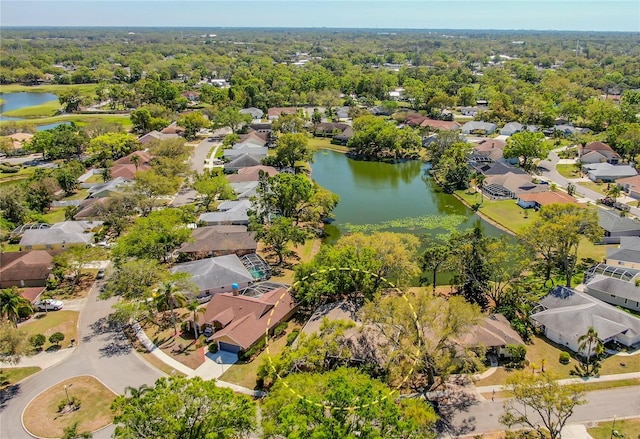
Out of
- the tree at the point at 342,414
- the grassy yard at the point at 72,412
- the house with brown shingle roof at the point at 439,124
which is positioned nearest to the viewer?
the tree at the point at 342,414

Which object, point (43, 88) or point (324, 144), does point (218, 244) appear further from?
point (43, 88)

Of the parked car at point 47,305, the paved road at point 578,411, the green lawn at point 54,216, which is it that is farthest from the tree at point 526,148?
the green lawn at point 54,216

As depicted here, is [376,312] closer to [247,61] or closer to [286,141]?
[286,141]

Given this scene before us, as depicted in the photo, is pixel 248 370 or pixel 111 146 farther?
pixel 111 146

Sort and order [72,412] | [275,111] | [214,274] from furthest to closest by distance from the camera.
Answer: [275,111] → [214,274] → [72,412]

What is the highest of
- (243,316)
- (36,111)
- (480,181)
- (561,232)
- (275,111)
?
(561,232)

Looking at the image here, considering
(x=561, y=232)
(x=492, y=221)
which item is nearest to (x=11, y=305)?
(x=561, y=232)

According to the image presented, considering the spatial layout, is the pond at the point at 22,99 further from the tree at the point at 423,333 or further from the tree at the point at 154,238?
the tree at the point at 423,333
